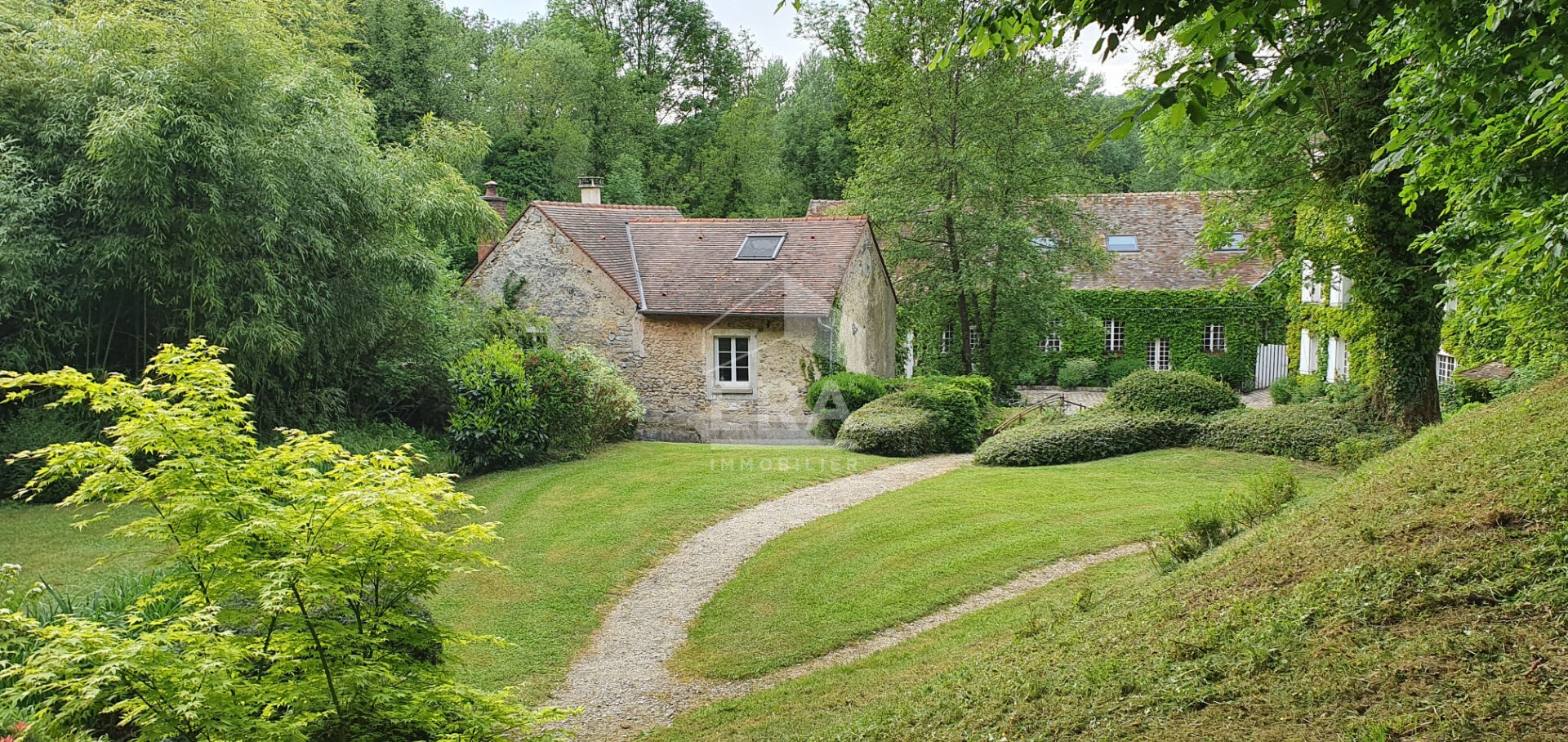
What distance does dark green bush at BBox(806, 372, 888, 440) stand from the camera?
65.7 ft

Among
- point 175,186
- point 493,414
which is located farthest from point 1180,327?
point 175,186

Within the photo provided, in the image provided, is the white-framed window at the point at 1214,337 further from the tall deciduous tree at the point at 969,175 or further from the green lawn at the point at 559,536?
the green lawn at the point at 559,536

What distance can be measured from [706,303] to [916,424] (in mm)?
5785

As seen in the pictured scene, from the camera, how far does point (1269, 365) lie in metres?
31.7

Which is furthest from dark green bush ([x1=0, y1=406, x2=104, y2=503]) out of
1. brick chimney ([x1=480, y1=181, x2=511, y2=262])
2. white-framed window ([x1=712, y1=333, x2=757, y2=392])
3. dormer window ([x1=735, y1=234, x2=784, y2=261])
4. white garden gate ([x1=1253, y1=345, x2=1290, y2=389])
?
white garden gate ([x1=1253, y1=345, x2=1290, y2=389])

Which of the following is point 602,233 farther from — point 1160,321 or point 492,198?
point 1160,321

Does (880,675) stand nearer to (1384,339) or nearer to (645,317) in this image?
(1384,339)

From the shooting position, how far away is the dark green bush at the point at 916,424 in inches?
714

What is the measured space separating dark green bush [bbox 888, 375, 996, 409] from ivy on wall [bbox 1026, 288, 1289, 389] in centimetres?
1025

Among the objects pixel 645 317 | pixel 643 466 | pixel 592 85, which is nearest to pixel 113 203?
pixel 643 466

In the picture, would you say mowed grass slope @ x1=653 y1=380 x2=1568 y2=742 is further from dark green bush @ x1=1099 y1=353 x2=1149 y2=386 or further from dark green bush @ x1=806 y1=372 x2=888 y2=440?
dark green bush @ x1=1099 y1=353 x2=1149 y2=386

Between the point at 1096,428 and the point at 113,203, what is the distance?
1628cm

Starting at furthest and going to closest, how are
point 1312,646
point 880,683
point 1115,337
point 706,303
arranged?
point 1115,337 < point 706,303 < point 880,683 < point 1312,646

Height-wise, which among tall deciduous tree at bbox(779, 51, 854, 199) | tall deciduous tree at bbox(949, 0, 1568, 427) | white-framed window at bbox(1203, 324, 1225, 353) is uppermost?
tall deciduous tree at bbox(779, 51, 854, 199)
